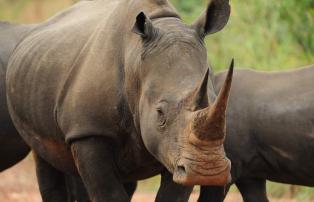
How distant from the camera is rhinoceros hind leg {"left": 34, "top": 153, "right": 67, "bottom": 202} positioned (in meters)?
9.87

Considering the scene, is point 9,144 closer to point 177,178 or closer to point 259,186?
point 259,186

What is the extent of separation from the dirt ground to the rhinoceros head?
4991mm

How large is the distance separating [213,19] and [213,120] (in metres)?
1.26

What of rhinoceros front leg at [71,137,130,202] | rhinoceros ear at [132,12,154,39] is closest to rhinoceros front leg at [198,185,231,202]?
rhinoceros front leg at [71,137,130,202]

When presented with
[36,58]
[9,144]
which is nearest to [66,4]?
[9,144]

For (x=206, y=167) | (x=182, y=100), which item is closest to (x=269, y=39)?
(x=182, y=100)

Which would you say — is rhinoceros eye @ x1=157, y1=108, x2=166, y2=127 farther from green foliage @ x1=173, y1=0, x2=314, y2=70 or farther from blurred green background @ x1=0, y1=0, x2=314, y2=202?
green foliage @ x1=173, y1=0, x2=314, y2=70

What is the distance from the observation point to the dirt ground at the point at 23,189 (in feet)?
42.8

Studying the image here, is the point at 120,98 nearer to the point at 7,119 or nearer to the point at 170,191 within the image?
the point at 170,191

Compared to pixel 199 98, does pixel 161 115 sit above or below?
below

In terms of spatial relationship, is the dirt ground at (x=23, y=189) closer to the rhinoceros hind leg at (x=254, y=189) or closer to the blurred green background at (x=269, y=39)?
the blurred green background at (x=269, y=39)

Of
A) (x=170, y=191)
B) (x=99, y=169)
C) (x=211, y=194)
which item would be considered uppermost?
(x=99, y=169)

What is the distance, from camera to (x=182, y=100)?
727 cm

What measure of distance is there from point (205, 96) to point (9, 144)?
4275 millimetres
